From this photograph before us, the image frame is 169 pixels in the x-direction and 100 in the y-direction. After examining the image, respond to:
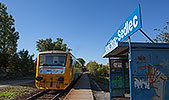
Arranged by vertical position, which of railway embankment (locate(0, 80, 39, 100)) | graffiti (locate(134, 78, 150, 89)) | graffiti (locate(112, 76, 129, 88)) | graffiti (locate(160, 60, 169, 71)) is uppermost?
graffiti (locate(160, 60, 169, 71))

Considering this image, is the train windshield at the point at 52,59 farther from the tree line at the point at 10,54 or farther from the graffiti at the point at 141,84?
the tree line at the point at 10,54

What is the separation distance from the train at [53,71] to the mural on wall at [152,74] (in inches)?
274

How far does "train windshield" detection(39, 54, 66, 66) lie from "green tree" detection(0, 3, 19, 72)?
56.8 ft

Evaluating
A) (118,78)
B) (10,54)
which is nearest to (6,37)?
(10,54)

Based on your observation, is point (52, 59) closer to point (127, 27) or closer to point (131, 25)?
point (127, 27)

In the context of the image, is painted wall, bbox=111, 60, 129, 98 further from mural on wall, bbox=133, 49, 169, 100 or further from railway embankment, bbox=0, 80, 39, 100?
railway embankment, bbox=0, 80, 39, 100

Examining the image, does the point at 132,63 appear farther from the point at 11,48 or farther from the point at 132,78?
the point at 11,48

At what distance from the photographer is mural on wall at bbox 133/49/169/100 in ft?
15.0

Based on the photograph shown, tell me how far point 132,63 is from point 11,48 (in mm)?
27478

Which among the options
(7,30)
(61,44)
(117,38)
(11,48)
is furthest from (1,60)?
(117,38)

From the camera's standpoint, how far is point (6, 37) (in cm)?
2659

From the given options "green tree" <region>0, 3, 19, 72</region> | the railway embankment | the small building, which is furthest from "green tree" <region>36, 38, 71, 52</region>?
the small building

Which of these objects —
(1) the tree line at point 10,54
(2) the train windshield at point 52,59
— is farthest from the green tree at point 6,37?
(2) the train windshield at point 52,59

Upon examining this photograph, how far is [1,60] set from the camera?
25.4m
